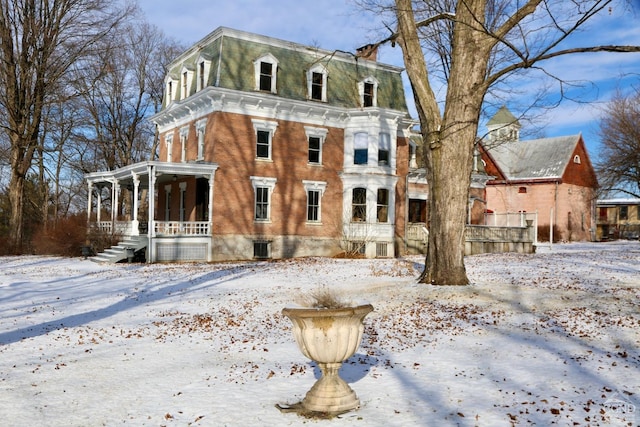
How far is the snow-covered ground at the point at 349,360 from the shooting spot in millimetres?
5906

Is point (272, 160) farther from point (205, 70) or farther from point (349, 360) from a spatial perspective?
Answer: point (349, 360)

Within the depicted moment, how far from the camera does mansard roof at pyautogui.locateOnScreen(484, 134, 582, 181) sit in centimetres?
4562

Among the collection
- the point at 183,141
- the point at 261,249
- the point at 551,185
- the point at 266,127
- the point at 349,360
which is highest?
the point at 266,127

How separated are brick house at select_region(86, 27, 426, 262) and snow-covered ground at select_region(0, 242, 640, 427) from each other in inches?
430

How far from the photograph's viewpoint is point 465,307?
36.8 feet

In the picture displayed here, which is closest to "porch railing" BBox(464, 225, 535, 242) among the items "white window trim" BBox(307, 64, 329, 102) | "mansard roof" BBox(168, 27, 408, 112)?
"mansard roof" BBox(168, 27, 408, 112)

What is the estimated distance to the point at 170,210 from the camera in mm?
30766

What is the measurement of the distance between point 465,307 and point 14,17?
95.0 feet

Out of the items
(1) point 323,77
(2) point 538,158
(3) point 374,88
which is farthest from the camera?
(2) point 538,158

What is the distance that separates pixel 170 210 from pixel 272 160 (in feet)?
24.0

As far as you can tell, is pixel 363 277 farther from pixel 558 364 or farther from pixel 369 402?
pixel 369 402

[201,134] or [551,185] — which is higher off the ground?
[201,134]

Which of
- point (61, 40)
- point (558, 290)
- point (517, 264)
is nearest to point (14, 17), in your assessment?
point (61, 40)

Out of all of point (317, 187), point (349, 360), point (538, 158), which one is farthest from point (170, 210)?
point (538, 158)
